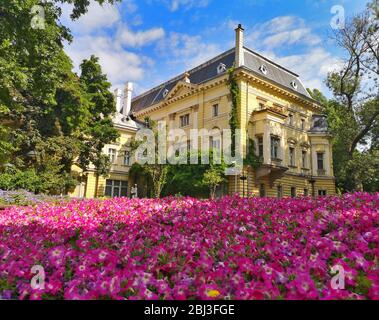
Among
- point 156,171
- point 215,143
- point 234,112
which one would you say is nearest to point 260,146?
point 234,112

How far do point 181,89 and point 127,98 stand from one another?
12703mm

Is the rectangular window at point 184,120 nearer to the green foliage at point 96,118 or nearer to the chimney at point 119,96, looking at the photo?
the green foliage at point 96,118

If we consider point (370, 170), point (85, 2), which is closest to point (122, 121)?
point (85, 2)

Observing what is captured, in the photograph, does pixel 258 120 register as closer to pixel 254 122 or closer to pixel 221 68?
pixel 254 122

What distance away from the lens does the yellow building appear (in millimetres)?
28500

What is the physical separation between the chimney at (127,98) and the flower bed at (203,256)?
37.7m

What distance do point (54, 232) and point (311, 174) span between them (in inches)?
1291

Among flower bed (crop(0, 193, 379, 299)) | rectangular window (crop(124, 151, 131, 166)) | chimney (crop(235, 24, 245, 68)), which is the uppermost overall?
chimney (crop(235, 24, 245, 68))

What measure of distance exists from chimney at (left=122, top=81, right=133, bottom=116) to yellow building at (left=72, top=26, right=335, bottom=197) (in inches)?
213

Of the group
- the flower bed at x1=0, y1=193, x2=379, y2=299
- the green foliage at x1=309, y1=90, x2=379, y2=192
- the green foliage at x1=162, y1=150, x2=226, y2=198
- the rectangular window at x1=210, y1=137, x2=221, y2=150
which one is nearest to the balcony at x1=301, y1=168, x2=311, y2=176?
the green foliage at x1=309, y1=90, x2=379, y2=192

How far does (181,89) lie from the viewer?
34188mm

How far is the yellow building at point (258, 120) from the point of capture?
2850cm

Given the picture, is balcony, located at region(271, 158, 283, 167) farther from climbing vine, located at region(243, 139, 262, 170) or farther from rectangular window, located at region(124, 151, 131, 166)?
rectangular window, located at region(124, 151, 131, 166)

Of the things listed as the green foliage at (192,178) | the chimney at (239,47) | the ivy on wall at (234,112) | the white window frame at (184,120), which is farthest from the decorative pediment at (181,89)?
the green foliage at (192,178)
